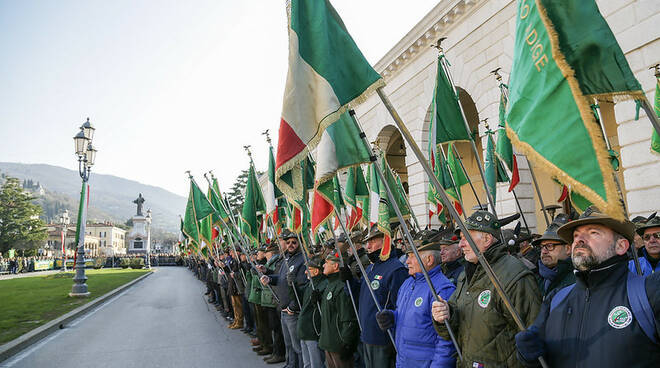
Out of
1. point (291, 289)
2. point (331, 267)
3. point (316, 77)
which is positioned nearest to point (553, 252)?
point (316, 77)

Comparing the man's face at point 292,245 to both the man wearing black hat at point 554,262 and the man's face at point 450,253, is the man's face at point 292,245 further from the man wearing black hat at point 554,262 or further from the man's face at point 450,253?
the man wearing black hat at point 554,262

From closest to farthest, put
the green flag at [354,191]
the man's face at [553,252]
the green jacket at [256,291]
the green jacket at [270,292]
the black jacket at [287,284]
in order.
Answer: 1. the man's face at [553,252]
2. the black jacket at [287,284]
3. the green jacket at [270,292]
4. the green flag at [354,191]
5. the green jacket at [256,291]

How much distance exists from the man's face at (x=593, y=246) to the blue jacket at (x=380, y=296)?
2.76 meters

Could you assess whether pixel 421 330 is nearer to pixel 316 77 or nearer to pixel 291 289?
pixel 316 77

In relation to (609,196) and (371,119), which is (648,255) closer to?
(609,196)

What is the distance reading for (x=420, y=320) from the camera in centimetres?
431

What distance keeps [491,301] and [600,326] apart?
0.94 meters

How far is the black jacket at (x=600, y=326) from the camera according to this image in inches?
97.0

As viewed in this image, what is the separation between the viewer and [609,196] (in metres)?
2.29

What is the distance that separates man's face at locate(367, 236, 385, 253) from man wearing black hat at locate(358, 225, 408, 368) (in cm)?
22

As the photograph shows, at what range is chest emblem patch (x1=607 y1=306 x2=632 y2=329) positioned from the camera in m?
2.53

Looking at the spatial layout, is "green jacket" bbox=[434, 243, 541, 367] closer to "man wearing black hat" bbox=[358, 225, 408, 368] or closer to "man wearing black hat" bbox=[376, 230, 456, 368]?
"man wearing black hat" bbox=[376, 230, 456, 368]

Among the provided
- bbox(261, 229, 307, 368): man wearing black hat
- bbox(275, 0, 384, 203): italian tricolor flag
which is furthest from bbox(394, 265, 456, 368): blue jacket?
bbox(261, 229, 307, 368): man wearing black hat

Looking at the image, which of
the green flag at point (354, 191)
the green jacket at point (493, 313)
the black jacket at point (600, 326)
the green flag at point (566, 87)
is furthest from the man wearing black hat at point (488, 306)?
the green flag at point (354, 191)
